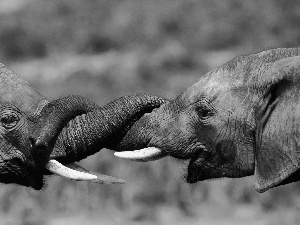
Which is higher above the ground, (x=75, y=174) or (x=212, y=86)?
(x=212, y=86)

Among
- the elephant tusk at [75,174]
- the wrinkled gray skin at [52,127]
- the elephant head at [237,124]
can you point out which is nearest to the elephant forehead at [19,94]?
the wrinkled gray skin at [52,127]

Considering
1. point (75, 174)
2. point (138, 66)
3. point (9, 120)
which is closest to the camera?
point (75, 174)

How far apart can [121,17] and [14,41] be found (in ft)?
3.96

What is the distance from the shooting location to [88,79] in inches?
561

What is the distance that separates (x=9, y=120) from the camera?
25.8ft

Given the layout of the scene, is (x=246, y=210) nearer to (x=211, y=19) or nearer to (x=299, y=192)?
(x=299, y=192)

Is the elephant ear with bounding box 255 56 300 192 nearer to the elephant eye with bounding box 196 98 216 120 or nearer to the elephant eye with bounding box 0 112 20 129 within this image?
the elephant eye with bounding box 196 98 216 120

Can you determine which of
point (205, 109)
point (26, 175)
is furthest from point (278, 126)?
point (26, 175)

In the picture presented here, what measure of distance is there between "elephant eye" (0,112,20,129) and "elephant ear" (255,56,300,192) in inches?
58.1

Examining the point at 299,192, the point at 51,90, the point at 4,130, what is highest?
the point at 4,130

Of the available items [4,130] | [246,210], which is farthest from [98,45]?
[4,130]

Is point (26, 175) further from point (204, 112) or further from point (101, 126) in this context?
point (204, 112)

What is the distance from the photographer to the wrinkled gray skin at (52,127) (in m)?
7.76

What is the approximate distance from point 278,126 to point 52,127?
1.38 m
